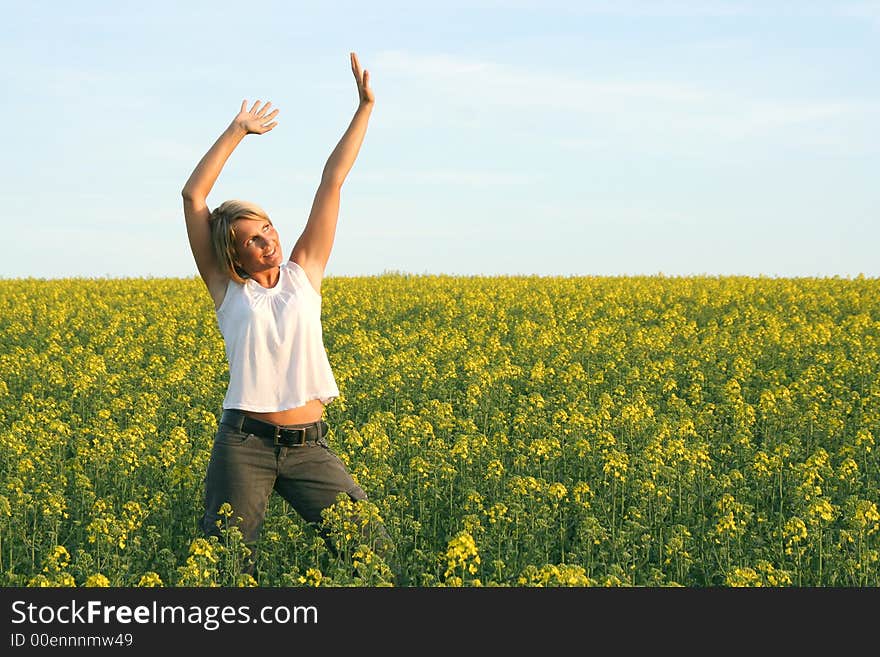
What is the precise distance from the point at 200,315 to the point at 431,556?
17.8 meters

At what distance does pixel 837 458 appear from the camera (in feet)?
35.9

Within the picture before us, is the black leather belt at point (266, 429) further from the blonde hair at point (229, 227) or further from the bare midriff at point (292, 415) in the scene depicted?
the blonde hair at point (229, 227)

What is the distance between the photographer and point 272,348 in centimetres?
606

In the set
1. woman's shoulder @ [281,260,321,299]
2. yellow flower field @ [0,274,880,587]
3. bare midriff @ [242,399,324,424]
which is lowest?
yellow flower field @ [0,274,880,587]

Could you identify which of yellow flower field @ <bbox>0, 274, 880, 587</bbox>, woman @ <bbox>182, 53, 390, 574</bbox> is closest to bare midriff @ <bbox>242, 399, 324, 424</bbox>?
woman @ <bbox>182, 53, 390, 574</bbox>

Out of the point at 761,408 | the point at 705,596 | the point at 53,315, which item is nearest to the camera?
the point at 705,596

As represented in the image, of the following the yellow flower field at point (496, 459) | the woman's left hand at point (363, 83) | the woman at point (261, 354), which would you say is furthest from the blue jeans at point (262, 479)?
the woman's left hand at point (363, 83)

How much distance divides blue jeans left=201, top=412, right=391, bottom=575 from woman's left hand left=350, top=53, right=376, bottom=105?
211 cm

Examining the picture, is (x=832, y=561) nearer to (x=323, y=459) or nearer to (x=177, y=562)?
(x=323, y=459)

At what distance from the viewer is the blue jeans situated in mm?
6078

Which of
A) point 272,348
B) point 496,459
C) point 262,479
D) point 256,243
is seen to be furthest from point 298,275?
point 496,459

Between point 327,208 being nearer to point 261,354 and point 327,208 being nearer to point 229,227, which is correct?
point 229,227

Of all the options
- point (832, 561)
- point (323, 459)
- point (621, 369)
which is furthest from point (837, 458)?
point (323, 459)

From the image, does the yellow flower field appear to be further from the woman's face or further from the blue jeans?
the woman's face
